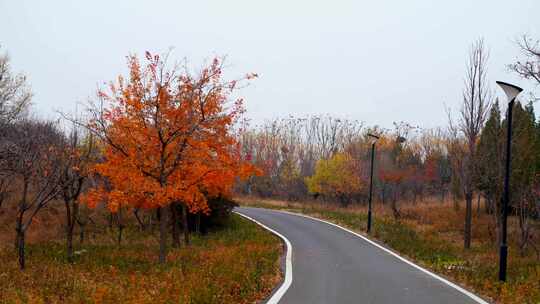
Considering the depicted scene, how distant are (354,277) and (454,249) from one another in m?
8.94

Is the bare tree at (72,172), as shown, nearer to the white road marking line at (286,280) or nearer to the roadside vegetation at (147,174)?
the roadside vegetation at (147,174)

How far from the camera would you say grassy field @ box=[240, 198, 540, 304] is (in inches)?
465

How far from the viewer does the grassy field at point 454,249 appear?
38.7 feet

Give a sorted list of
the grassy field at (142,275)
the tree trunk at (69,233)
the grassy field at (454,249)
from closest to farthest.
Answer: the grassy field at (142,275) < the grassy field at (454,249) < the tree trunk at (69,233)

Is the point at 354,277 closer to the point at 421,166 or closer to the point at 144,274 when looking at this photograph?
the point at 144,274

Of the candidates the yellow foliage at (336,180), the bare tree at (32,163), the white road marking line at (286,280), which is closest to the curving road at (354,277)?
the white road marking line at (286,280)

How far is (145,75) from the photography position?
15.9 m

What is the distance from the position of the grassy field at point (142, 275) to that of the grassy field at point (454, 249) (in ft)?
15.7

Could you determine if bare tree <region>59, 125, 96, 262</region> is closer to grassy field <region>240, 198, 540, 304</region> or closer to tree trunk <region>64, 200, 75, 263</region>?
tree trunk <region>64, 200, 75, 263</region>

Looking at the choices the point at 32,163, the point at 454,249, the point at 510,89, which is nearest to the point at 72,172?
the point at 32,163

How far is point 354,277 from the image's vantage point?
13328 mm

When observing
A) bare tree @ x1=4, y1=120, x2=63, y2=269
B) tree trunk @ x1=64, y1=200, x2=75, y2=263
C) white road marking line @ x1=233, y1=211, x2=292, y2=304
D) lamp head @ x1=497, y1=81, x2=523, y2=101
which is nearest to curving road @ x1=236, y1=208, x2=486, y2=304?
white road marking line @ x1=233, y1=211, x2=292, y2=304

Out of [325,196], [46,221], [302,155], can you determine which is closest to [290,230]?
[46,221]

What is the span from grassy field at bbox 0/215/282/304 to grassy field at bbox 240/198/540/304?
4.78 metres
